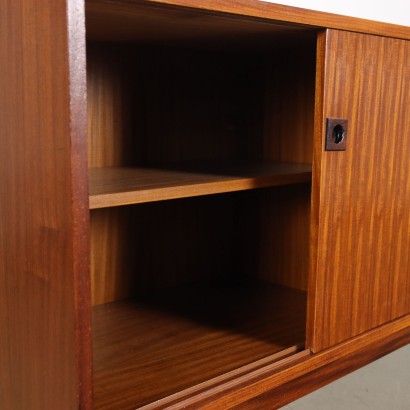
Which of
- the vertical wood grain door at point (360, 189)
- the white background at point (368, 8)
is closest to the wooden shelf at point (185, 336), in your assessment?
the vertical wood grain door at point (360, 189)

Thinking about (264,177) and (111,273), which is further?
(111,273)

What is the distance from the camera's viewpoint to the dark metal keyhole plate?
3.09ft

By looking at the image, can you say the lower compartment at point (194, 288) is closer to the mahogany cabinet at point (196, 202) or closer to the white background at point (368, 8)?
the mahogany cabinet at point (196, 202)

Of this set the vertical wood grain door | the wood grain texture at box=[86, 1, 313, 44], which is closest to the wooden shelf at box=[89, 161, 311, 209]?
the vertical wood grain door

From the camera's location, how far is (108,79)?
1.21 m

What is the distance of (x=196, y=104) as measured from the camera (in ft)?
4.44

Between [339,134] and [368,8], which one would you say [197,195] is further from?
[368,8]

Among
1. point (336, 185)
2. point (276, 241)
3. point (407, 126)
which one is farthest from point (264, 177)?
point (276, 241)

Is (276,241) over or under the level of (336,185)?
A: under

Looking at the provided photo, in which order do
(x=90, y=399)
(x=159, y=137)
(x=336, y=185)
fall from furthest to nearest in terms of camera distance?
1. (x=159, y=137)
2. (x=336, y=185)
3. (x=90, y=399)

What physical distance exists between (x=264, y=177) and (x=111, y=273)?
398 millimetres

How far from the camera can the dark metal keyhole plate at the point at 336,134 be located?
3.09ft

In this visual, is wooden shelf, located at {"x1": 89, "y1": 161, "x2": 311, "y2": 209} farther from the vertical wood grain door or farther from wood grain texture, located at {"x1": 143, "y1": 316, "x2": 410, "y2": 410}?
wood grain texture, located at {"x1": 143, "y1": 316, "x2": 410, "y2": 410}

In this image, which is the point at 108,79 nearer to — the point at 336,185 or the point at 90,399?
the point at 336,185
